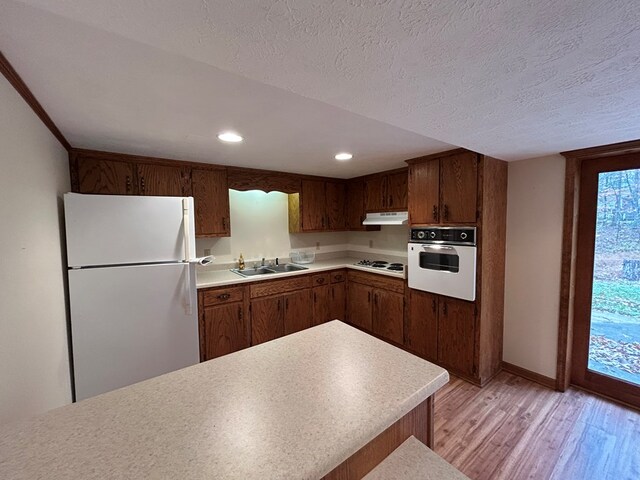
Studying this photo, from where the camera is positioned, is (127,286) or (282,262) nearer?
(127,286)

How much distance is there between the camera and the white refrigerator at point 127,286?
1816mm

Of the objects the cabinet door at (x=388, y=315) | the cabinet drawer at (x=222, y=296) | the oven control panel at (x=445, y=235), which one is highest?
the oven control panel at (x=445, y=235)

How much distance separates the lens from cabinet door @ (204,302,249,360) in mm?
2674

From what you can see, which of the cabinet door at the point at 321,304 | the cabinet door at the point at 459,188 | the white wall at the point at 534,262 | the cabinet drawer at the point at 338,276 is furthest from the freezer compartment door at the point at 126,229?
the white wall at the point at 534,262

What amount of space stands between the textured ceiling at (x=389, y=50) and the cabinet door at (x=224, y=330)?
6.40 feet

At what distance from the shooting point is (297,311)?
10.7 ft

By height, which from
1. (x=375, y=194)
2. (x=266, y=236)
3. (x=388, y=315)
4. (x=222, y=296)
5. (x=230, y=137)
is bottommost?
(x=388, y=315)

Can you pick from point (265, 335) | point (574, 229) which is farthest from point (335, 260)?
point (574, 229)

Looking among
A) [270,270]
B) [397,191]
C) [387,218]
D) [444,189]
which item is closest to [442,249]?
[444,189]

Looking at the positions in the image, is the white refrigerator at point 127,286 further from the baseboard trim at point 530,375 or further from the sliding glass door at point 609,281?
the sliding glass door at point 609,281

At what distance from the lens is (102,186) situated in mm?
2416

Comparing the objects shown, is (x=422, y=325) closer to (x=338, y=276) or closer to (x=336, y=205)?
(x=338, y=276)

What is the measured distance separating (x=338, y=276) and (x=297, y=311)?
0.73 metres

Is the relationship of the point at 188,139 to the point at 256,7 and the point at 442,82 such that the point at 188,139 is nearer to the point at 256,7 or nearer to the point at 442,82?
Result: the point at 256,7
